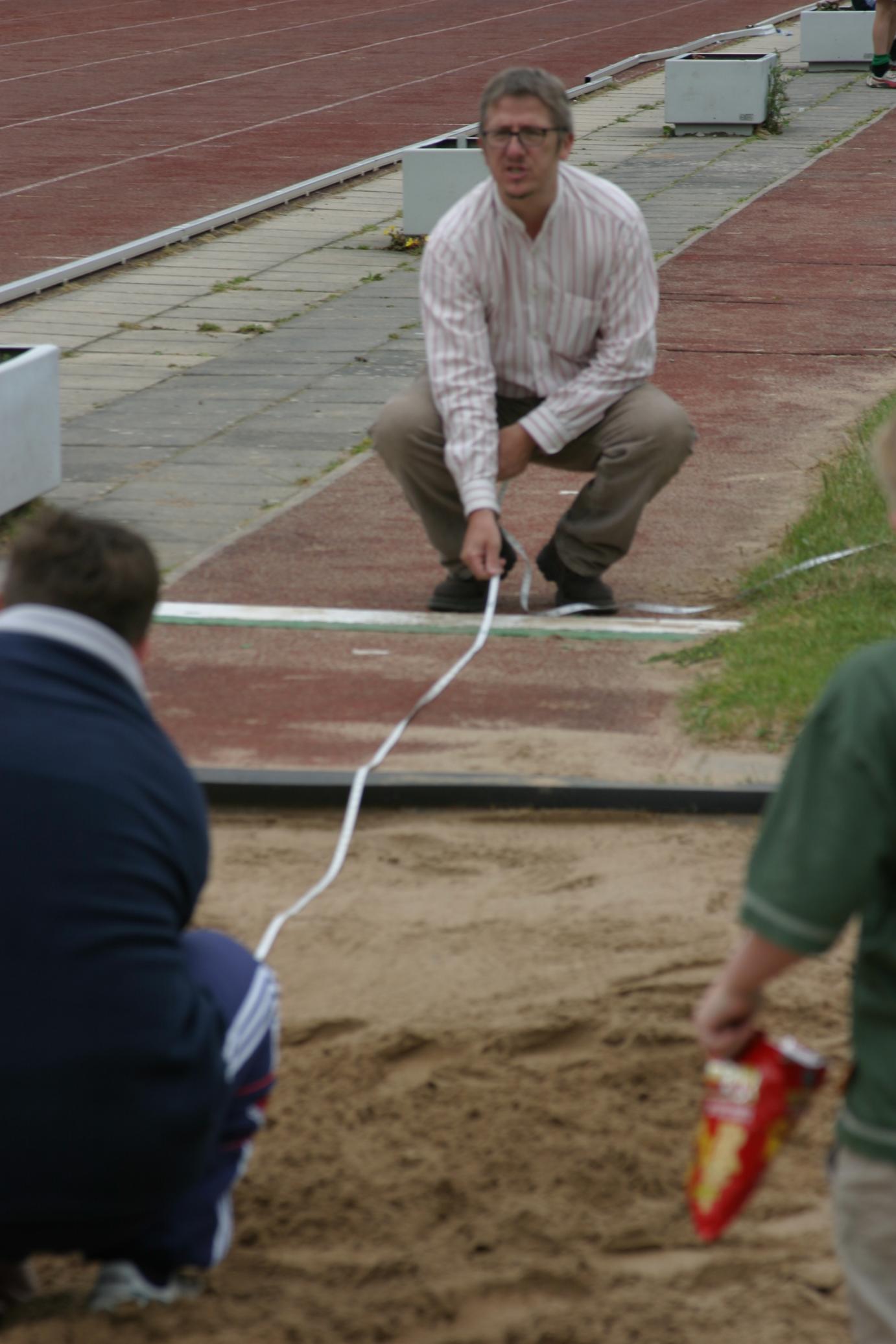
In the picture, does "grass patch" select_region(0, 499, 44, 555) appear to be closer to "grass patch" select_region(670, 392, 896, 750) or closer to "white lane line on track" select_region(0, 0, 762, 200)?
"grass patch" select_region(670, 392, 896, 750)

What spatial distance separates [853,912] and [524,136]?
12.4 feet

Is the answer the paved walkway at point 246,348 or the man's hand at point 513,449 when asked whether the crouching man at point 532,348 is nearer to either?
the man's hand at point 513,449

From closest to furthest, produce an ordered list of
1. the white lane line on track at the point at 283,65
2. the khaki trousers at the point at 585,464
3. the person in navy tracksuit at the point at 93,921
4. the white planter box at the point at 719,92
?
the person in navy tracksuit at the point at 93,921 → the khaki trousers at the point at 585,464 → the white planter box at the point at 719,92 → the white lane line on track at the point at 283,65

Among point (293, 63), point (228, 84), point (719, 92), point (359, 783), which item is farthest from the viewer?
point (293, 63)

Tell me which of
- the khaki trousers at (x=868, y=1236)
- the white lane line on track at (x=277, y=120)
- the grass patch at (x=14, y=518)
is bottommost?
the white lane line on track at (x=277, y=120)

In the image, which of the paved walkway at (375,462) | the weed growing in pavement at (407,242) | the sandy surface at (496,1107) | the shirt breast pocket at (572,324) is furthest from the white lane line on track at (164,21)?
the sandy surface at (496,1107)

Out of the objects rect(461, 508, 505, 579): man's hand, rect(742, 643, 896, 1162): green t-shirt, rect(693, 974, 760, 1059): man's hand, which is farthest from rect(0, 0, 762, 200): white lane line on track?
rect(742, 643, 896, 1162): green t-shirt

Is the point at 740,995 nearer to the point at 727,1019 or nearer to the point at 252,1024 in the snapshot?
the point at 727,1019

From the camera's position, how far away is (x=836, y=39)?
75.1 ft

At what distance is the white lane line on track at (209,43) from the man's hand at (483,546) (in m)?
19.2

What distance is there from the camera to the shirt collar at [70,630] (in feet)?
7.80

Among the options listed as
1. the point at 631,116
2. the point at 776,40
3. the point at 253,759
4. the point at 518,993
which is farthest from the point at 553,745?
the point at 776,40

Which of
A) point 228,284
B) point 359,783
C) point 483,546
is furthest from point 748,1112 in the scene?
point 228,284

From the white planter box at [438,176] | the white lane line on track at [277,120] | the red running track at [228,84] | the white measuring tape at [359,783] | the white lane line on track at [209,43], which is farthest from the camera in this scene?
the white lane line on track at [209,43]
